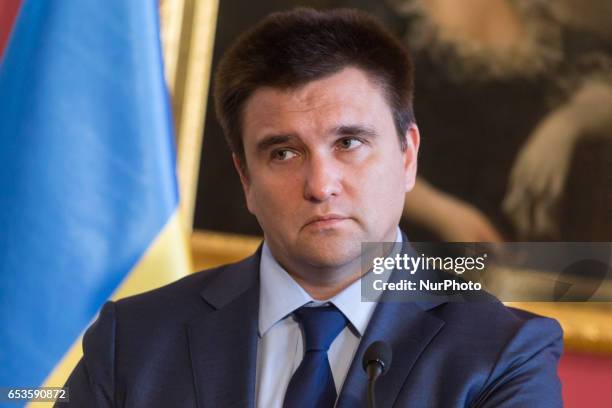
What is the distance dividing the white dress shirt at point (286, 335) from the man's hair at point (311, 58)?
31 centimetres

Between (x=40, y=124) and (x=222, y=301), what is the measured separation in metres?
0.99

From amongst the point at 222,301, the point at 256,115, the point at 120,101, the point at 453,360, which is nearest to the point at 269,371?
the point at 222,301

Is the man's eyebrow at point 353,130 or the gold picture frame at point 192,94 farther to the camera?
the gold picture frame at point 192,94

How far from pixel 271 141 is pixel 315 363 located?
0.45m

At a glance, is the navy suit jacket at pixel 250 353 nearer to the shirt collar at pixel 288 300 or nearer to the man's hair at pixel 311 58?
the shirt collar at pixel 288 300

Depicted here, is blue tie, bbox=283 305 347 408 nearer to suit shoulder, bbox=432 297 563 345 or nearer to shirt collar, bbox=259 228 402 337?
shirt collar, bbox=259 228 402 337

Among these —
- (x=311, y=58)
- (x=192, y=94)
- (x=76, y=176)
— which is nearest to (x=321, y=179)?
(x=311, y=58)

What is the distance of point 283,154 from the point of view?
5.22ft

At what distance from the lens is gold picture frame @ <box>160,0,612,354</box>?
2.62 m

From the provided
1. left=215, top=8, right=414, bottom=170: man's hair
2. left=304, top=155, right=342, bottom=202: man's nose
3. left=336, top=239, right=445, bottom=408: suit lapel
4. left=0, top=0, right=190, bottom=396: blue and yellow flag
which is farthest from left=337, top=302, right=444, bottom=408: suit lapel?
left=0, top=0, right=190, bottom=396: blue and yellow flag

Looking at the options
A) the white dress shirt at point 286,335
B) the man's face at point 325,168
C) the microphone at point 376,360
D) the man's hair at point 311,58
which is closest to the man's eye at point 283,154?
the man's face at point 325,168

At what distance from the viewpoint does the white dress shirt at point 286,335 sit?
Result: 1.49 metres

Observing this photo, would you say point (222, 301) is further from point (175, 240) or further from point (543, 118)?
point (543, 118)

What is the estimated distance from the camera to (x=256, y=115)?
1629mm
